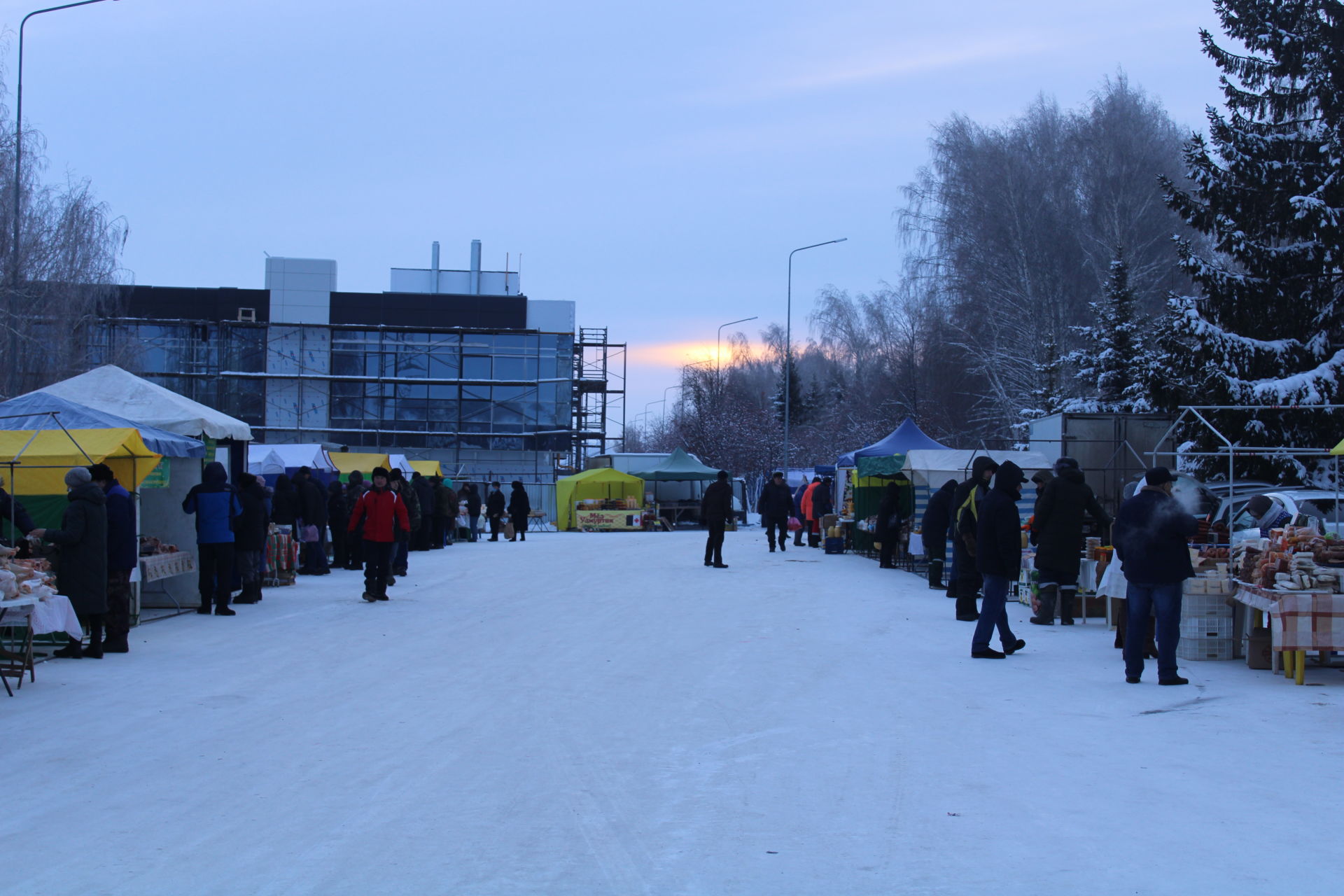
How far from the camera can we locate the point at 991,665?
11094 millimetres

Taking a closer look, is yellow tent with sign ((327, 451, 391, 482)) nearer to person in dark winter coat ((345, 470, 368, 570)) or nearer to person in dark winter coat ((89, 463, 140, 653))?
person in dark winter coat ((345, 470, 368, 570))

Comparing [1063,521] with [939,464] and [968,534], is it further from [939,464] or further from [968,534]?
[939,464]

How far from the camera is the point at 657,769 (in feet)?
23.0

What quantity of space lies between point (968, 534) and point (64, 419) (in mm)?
9798

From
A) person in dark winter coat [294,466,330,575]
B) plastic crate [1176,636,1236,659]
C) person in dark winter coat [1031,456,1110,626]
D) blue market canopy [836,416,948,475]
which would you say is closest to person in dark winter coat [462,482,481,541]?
blue market canopy [836,416,948,475]

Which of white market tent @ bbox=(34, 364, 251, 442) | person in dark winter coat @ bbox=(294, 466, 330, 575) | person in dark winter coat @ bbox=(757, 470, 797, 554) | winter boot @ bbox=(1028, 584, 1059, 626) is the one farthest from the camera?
person in dark winter coat @ bbox=(757, 470, 797, 554)

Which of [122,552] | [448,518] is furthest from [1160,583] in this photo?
[448,518]

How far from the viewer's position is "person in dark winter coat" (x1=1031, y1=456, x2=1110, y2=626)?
1316 cm

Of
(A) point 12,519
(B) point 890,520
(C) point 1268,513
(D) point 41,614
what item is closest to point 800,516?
(B) point 890,520

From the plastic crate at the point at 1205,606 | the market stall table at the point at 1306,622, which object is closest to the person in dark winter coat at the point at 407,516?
the plastic crate at the point at 1205,606

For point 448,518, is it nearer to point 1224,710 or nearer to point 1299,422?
point 1299,422

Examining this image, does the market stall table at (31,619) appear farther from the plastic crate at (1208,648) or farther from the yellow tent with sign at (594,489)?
A: the yellow tent with sign at (594,489)

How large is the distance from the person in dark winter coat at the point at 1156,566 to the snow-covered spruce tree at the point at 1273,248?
1387 cm

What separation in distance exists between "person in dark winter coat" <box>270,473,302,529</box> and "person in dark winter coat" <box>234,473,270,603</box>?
10.5ft
